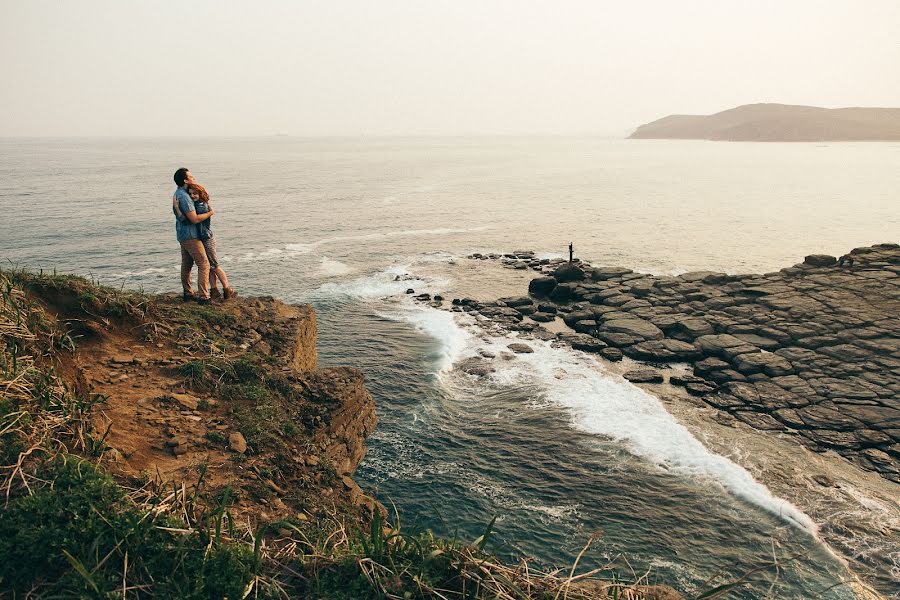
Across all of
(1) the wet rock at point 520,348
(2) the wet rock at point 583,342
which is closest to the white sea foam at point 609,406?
(1) the wet rock at point 520,348

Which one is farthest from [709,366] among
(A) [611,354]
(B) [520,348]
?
(B) [520,348]

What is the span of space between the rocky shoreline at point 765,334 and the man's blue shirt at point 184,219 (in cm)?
1334

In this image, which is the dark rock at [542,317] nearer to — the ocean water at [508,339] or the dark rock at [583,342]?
the dark rock at [583,342]

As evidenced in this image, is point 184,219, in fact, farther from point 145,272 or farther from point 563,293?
point 145,272

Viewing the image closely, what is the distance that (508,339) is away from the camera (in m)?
26.0

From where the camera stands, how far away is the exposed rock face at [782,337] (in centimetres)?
1758

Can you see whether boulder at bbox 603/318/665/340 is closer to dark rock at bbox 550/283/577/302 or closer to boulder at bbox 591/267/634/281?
dark rock at bbox 550/283/577/302

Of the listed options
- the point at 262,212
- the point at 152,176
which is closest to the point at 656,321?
the point at 262,212

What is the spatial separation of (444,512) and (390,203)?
63356 mm

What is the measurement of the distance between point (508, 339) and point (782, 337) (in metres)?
12.5

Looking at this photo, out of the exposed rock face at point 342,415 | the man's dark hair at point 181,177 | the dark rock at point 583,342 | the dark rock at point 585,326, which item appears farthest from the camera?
the dark rock at point 585,326

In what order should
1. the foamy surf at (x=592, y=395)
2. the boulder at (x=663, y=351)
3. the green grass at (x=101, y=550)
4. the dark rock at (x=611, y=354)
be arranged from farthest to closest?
1. the dark rock at (x=611, y=354)
2. the boulder at (x=663, y=351)
3. the foamy surf at (x=592, y=395)
4. the green grass at (x=101, y=550)

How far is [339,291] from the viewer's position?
34.1 metres

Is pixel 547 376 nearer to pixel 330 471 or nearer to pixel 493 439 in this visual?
pixel 493 439
